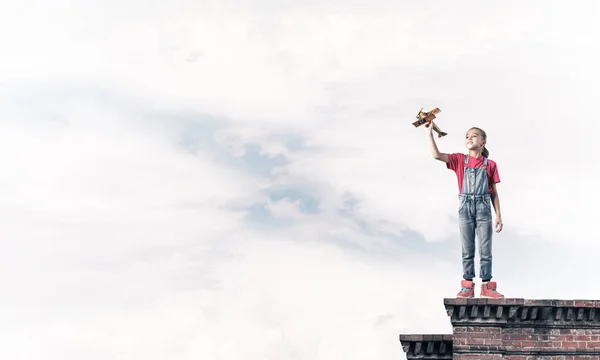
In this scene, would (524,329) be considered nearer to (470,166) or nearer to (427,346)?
(427,346)

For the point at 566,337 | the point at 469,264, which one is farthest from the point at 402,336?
the point at 566,337

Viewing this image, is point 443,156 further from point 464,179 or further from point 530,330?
point 530,330

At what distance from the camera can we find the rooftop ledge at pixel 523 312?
25375mm

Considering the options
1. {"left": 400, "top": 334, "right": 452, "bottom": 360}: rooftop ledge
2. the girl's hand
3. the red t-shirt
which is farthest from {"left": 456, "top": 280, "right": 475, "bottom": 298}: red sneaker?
the red t-shirt

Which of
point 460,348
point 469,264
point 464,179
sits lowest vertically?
point 460,348

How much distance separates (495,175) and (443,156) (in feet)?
5.16

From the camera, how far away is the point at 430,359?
87.0 feet

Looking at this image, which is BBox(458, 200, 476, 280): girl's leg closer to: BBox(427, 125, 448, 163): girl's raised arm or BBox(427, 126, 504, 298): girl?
BBox(427, 126, 504, 298): girl

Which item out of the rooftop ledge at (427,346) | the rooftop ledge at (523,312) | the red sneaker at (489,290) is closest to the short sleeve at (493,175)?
the red sneaker at (489,290)

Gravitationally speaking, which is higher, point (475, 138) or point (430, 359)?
point (475, 138)

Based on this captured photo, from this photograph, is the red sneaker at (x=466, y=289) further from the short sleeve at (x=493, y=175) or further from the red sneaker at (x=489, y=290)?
the short sleeve at (x=493, y=175)

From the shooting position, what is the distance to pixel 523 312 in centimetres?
2566

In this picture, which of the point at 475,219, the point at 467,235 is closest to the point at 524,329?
the point at 467,235

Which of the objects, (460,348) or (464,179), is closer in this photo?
(460,348)
